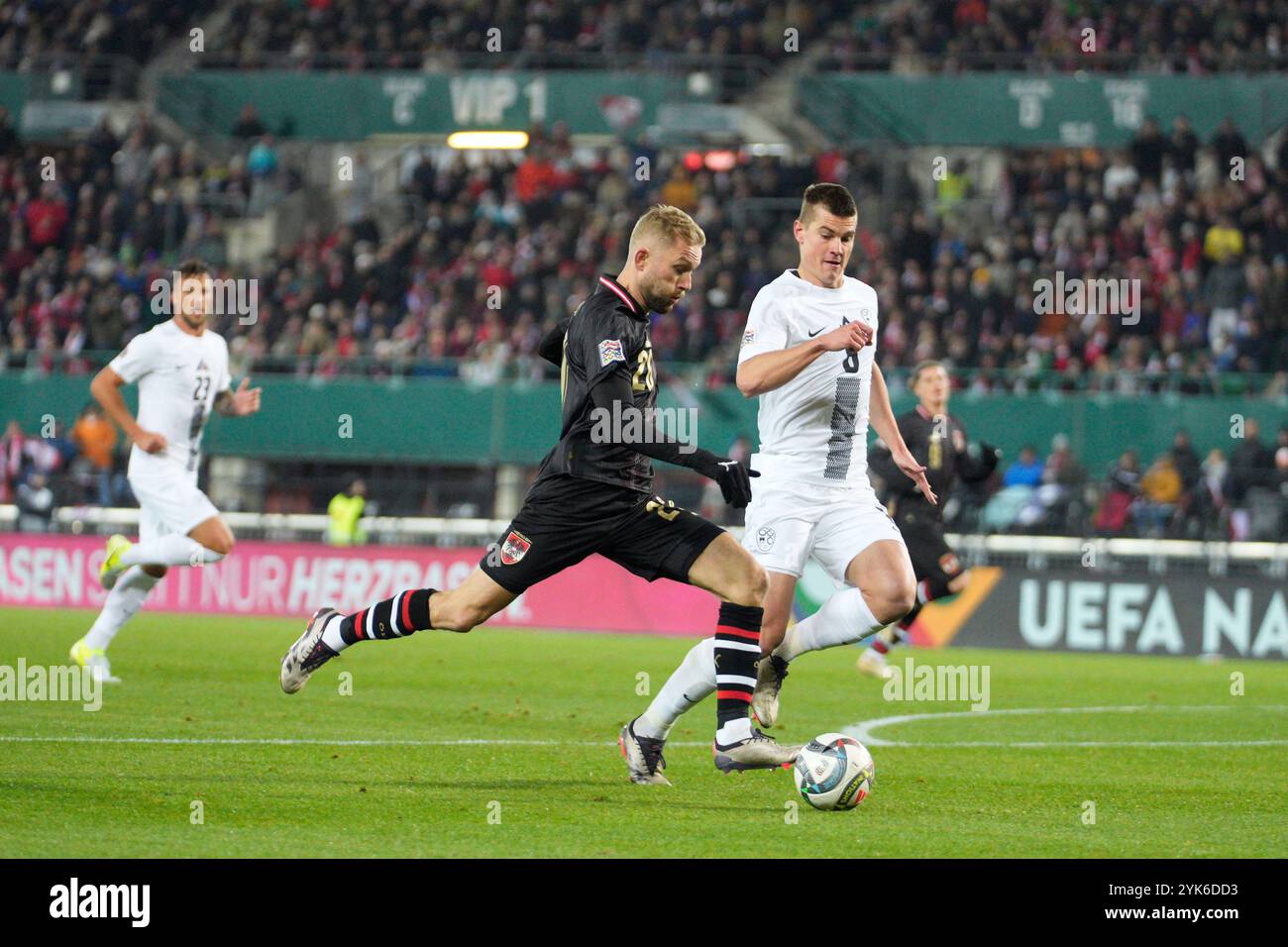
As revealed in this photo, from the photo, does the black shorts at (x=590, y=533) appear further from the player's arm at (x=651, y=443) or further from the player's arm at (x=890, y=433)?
the player's arm at (x=890, y=433)

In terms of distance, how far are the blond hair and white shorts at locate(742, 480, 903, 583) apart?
1.68 m

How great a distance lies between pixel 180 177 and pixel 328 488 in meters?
9.69

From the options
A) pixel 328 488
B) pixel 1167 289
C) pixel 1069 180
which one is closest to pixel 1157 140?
pixel 1069 180

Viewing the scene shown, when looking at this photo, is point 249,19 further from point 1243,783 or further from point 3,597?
point 1243,783

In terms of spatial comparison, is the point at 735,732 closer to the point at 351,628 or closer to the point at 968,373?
the point at 351,628

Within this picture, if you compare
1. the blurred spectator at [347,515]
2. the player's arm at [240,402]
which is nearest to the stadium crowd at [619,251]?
the blurred spectator at [347,515]

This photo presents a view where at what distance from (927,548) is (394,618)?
23.9 feet

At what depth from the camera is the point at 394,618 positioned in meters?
8.42

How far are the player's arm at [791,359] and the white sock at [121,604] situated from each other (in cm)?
556

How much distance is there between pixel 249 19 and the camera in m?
35.1

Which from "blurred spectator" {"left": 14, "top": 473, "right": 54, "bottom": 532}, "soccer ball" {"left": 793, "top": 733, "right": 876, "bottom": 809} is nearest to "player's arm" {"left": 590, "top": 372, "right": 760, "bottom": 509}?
"soccer ball" {"left": 793, "top": 733, "right": 876, "bottom": 809}

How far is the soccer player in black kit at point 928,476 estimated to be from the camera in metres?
14.2

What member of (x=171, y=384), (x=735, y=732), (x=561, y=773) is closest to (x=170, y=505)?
(x=171, y=384)

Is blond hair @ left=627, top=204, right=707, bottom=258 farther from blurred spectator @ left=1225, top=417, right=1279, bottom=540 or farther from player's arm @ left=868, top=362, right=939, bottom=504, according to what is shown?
blurred spectator @ left=1225, top=417, right=1279, bottom=540
